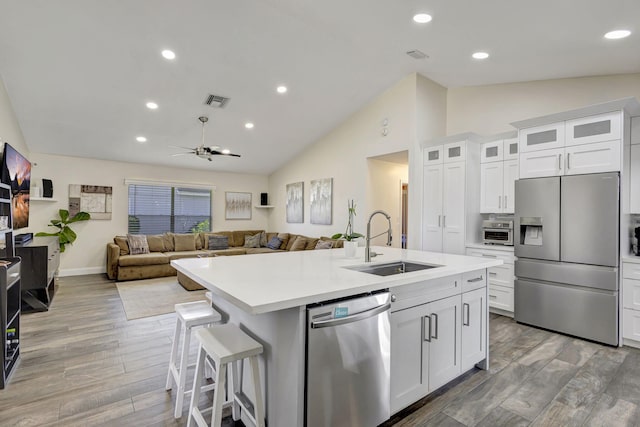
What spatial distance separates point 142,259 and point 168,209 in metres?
1.77

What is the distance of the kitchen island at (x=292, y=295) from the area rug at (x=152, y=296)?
2410mm

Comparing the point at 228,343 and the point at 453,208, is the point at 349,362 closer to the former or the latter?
the point at 228,343

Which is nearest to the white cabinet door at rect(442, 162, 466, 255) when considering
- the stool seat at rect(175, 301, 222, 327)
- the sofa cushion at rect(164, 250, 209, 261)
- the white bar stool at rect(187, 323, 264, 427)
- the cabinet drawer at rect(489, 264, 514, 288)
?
the cabinet drawer at rect(489, 264, 514, 288)

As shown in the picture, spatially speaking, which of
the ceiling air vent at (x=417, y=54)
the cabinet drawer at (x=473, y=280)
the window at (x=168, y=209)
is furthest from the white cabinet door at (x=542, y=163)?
the window at (x=168, y=209)

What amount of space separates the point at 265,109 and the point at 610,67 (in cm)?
463

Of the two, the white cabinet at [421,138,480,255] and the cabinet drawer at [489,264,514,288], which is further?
the white cabinet at [421,138,480,255]

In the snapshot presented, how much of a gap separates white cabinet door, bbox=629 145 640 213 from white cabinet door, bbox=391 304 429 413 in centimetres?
312

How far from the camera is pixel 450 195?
4.70 m

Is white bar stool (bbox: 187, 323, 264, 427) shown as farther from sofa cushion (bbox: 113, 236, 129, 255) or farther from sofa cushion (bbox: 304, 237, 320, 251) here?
sofa cushion (bbox: 113, 236, 129, 255)

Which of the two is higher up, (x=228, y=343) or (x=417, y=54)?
(x=417, y=54)

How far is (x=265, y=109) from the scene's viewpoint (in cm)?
553

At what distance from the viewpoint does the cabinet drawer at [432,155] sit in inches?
192

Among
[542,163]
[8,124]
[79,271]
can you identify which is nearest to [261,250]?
[79,271]

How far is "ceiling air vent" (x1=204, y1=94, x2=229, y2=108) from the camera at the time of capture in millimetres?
Result: 4969
